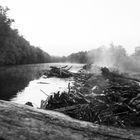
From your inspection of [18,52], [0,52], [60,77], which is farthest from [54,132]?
[18,52]

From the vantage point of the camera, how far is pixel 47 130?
315cm

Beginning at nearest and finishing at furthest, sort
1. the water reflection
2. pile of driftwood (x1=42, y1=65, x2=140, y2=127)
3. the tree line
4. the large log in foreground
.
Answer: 1. the large log in foreground
2. pile of driftwood (x1=42, y1=65, x2=140, y2=127)
3. the water reflection
4. the tree line

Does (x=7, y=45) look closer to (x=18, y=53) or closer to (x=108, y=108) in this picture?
(x=18, y=53)

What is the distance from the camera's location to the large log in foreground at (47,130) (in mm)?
2967

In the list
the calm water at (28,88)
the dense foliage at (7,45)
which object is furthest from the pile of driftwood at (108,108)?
the dense foliage at (7,45)

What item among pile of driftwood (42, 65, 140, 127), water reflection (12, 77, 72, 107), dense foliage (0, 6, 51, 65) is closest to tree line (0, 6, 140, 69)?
dense foliage (0, 6, 51, 65)

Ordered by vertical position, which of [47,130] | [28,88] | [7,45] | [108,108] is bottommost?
[28,88]

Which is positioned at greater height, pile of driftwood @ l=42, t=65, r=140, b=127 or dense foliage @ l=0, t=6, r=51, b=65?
dense foliage @ l=0, t=6, r=51, b=65

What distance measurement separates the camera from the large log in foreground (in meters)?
2.97

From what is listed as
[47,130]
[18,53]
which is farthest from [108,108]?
[18,53]

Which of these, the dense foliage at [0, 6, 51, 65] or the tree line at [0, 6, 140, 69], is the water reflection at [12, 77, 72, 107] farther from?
the dense foliage at [0, 6, 51, 65]

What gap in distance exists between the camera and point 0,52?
131 ft

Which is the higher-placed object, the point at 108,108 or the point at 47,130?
the point at 47,130

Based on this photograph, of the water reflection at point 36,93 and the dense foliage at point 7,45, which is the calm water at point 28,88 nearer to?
the water reflection at point 36,93
